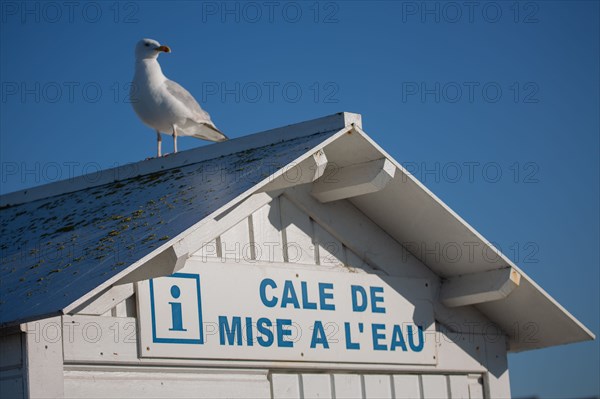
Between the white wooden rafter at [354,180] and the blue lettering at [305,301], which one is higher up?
the white wooden rafter at [354,180]

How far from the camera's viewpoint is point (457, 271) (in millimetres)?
9688

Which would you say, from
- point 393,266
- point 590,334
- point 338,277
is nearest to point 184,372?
point 338,277

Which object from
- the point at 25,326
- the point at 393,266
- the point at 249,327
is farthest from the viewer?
the point at 393,266

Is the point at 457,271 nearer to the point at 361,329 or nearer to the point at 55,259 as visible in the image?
the point at 361,329

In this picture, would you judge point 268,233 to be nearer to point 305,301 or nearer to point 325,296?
point 305,301

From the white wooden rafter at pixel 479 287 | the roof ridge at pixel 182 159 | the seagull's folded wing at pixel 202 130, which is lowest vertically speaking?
the white wooden rafter at pixel 479 287

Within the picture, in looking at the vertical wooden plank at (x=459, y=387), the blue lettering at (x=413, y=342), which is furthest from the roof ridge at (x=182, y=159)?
the vertical wooden plank at (x=459, y=387)

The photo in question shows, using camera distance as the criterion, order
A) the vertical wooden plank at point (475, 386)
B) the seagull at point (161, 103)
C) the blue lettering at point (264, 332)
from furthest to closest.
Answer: the seagull at point (161, 103)
the vertical wooden plank at point (475, 386)
the blue lettering at point (264, 332)

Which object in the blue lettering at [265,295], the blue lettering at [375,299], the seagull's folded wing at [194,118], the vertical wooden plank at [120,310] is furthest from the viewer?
the seagull's folded wing at [194,118]

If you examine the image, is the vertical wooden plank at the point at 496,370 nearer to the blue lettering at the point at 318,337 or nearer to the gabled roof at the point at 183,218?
the gabled roof at the point at 183,218

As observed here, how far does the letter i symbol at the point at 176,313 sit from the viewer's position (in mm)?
7637

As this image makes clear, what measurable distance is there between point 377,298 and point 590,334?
80.3 inches

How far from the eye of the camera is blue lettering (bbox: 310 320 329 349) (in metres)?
8.56

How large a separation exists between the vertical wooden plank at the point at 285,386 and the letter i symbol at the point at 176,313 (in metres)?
0.99
